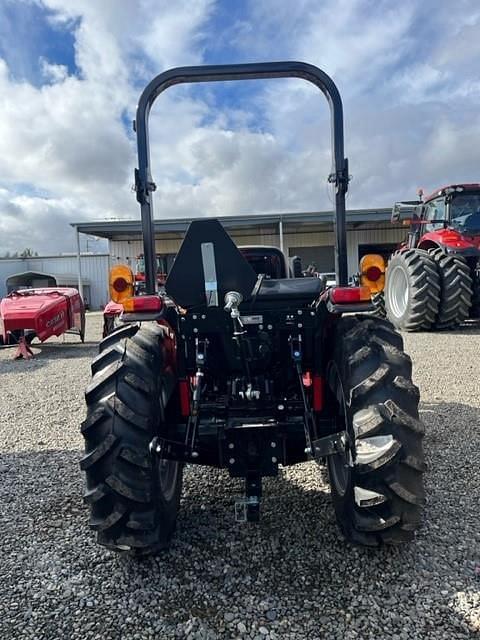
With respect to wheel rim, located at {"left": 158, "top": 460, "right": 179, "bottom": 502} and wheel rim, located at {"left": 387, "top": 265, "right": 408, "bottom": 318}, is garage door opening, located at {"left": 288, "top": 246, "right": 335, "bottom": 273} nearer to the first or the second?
wheel rim, located at {"left": 387, "top": 265, "right": 408, "bottom": 318}

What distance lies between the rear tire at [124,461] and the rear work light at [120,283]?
451 millimetres

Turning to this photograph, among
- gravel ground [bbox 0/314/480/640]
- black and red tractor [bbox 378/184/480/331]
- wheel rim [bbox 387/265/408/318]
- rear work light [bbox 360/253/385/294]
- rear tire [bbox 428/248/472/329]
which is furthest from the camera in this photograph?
→ wheel rim [bbox 387/265/408/318]

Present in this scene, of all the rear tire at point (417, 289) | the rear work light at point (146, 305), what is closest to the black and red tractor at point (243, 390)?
the rear work light at point (146, 305)

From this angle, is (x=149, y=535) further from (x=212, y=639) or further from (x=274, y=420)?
(x=274, y=420)

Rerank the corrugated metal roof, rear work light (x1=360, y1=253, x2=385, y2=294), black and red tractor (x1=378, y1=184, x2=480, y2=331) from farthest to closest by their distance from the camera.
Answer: the corrugated metal roof
black and red tractor (x1=378, y1=184, x2=480, y2=331)
rear work light (x1=360, y1=253, x2=385, y2=294)

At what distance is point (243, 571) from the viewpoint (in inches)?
Answer: 83.6

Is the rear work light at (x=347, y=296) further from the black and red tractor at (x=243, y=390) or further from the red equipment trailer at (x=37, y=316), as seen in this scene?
the red equipment trailer at (x=37, y=316)

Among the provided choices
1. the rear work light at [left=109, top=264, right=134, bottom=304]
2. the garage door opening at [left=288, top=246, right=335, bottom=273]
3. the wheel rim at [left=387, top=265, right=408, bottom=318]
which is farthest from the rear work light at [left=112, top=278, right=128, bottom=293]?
the garage door opening at [left=288, top=246, right=335, bottom=273]

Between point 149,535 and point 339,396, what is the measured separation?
107 cm

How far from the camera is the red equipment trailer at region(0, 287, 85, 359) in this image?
7938 millimetres

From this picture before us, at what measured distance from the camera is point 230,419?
2301 millimetres

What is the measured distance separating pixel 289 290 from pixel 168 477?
115cm

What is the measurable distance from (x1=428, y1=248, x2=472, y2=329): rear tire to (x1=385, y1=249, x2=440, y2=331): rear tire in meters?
0.09

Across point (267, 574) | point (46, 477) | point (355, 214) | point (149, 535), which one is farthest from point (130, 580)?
point (355, 214)
